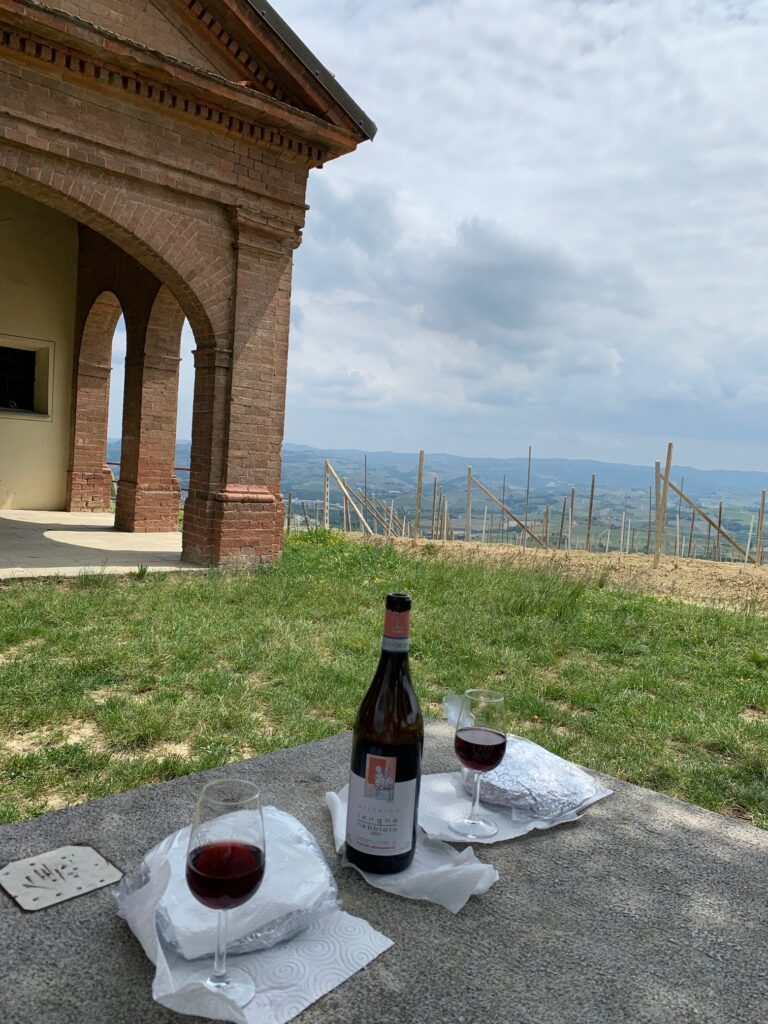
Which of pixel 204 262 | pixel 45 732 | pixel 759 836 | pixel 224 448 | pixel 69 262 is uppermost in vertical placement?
pixel 69 262

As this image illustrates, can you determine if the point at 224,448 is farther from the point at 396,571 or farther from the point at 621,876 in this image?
the point at 621,876

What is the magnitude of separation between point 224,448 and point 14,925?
775 cm

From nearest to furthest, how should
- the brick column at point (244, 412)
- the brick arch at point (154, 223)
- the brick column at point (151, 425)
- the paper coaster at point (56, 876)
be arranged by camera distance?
the paper coaster at point (56, 876)
the brick arch at point (154, 223)
the brick column at point (244, 412)
the brick column at point (151, 425)

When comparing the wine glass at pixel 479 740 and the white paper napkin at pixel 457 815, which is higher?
the wine glass at pixel 479 740

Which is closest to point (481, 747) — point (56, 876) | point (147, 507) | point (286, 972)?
point (286, 972)

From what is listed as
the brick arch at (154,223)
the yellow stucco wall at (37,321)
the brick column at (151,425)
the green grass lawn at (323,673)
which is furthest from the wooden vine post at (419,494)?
the brick arch at (154,223)

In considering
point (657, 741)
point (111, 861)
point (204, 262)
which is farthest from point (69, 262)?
point (111, 861)

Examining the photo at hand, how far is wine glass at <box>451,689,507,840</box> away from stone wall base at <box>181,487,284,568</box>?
727 cm

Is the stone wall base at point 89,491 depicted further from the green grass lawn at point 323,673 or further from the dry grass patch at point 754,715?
the dry grass patch at point 754,715

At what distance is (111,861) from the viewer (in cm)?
143

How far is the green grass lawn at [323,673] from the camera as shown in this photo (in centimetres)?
368

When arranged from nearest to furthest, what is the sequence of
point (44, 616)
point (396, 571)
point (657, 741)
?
point (657, 741) → point (44, 616) → point (396, 571)

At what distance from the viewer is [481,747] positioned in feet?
5.38

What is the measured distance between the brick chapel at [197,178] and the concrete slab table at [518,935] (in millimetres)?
7323
